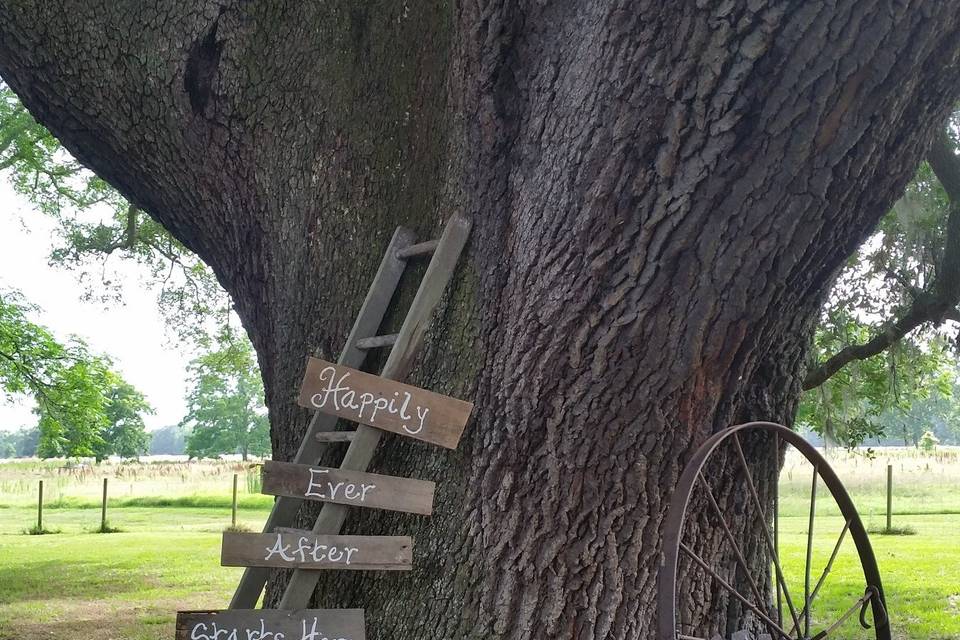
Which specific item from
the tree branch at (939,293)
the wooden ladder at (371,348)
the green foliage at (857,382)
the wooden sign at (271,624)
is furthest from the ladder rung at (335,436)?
the green foliage at (857,382)

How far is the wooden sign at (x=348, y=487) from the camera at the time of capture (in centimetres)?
255

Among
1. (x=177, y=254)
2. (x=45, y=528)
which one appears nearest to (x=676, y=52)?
(x=177, y=254)

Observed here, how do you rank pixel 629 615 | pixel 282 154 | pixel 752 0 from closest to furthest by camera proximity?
pixel 752 0, pixel 629 615, pixel 282 154

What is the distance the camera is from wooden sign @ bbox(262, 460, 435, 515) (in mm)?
2555

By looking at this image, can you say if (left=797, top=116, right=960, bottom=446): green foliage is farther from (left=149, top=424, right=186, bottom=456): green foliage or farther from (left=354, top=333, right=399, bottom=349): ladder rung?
(left=149, top=424, right=186, bottom=456): green foliage

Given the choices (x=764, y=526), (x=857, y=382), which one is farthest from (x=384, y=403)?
(x=857, y=382)

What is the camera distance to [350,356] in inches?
112

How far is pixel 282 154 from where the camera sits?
3.13 meters

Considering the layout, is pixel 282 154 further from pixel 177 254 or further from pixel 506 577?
pixel 177 254

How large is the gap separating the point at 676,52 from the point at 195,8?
6.20ft

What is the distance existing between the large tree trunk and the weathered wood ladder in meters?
0.08

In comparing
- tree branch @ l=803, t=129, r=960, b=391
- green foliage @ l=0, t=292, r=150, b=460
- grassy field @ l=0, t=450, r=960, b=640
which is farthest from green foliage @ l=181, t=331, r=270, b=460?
tree branch @ l=803, t=129, r=960, b=391

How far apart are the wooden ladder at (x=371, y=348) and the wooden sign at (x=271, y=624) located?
2.0 inches

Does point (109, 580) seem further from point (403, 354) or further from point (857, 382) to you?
point (403, 354)
